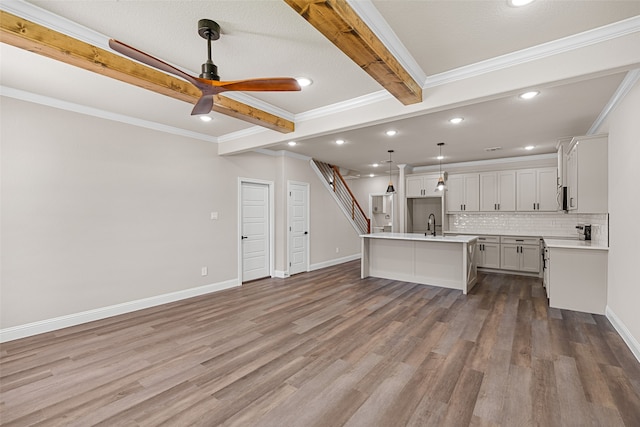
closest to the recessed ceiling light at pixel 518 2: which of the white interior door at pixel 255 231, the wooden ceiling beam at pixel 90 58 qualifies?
the wooden ceiling beam at pixel 90 58

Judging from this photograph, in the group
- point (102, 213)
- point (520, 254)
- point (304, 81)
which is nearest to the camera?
point (304, 81)

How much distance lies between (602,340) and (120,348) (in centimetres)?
514

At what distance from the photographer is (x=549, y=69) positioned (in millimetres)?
2502

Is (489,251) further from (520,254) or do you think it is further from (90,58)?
(90,58)

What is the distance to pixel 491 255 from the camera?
6.82 metres

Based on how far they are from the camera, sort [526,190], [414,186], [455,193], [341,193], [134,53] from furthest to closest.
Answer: [341,193]
[414,186]
[455,193]
[526,190]
[134,53]

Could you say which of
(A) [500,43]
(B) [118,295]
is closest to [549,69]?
(A) [500,43]

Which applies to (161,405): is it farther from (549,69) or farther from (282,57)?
(549,69)

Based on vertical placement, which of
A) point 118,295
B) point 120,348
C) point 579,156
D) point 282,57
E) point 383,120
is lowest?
point 120,348

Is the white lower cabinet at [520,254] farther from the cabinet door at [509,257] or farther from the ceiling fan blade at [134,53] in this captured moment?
the ceiling fan blade at [134,53]

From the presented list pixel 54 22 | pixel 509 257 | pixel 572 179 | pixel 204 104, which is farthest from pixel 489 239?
pixel 54 22

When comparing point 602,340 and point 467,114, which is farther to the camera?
point 467,114

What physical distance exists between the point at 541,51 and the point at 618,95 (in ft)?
5.47

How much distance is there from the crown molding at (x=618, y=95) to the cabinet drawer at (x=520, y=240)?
259 centimetres
